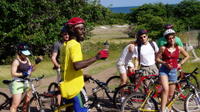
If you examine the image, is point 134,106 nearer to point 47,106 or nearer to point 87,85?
point 47,106

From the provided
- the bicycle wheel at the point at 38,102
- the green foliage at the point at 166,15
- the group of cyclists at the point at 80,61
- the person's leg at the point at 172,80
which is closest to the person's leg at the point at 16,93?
the group of cyclists at the point at 80,61

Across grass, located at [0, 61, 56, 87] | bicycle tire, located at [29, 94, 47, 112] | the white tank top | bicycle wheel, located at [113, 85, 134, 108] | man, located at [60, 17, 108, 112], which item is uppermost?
man, located at [60, 17, 108, 112]

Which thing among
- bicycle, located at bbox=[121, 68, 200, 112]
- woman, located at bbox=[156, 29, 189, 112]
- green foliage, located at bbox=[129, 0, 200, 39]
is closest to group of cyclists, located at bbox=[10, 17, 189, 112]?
woman, located at bbox=[156, 29, 189, 112]

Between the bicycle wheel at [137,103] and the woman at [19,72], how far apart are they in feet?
6.28

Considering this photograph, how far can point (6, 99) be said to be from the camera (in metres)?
7.57

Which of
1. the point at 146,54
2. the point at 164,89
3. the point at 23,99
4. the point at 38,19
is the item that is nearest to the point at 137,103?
the point at 164,89

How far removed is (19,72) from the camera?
6746 mm

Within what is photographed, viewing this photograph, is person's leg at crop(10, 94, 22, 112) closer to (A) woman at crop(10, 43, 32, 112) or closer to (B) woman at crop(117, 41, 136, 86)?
(A) woman at crop(10, 43, 32, 112)

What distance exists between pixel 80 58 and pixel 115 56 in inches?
741

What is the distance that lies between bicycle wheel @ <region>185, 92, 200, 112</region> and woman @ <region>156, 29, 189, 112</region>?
369 millimetres

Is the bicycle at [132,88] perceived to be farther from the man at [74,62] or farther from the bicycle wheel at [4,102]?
the man at [74,62]

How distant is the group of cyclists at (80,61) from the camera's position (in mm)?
4633

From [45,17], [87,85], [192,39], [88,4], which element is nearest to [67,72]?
[87,85]

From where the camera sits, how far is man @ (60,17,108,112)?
4.59m
